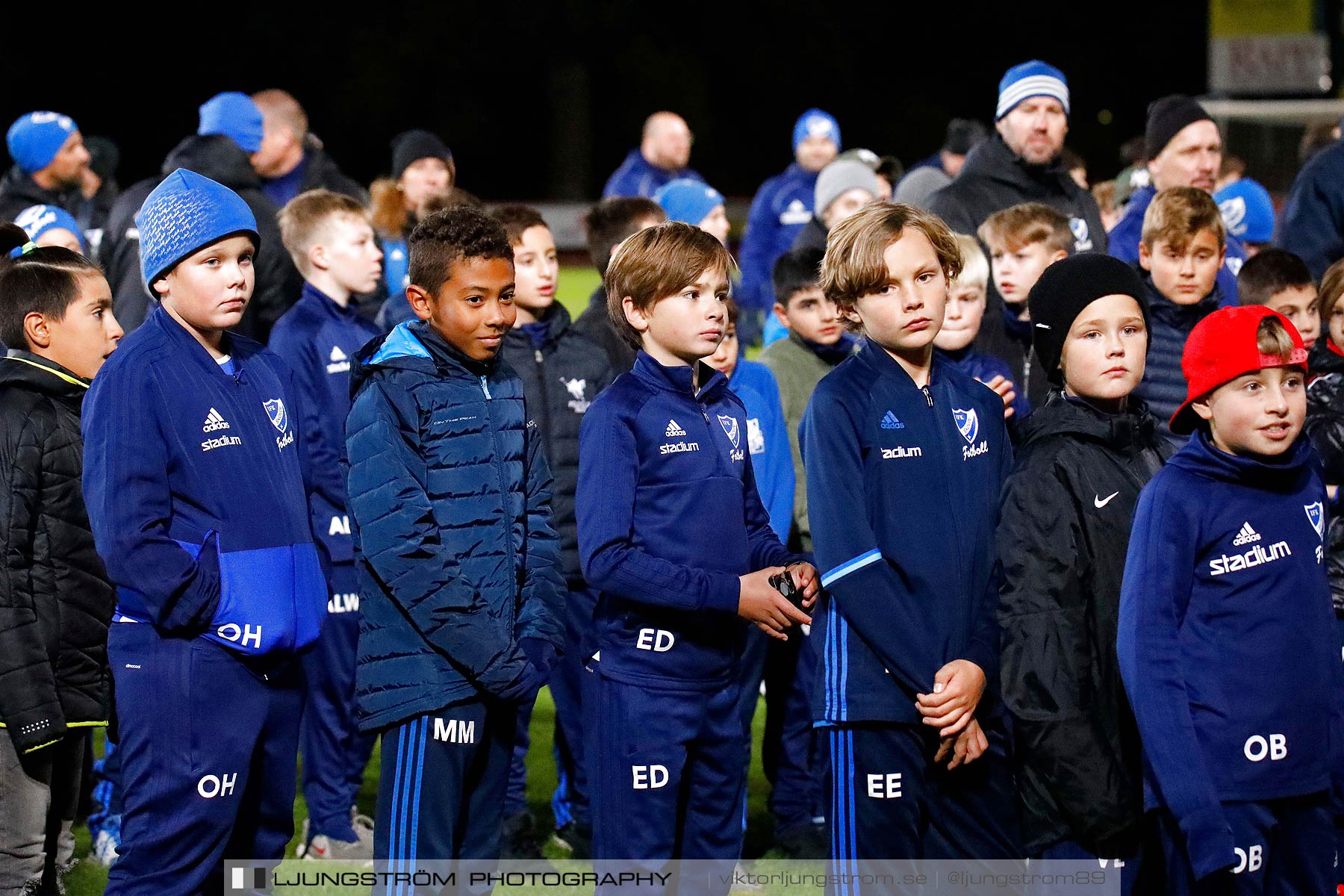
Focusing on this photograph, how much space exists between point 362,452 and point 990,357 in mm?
2421

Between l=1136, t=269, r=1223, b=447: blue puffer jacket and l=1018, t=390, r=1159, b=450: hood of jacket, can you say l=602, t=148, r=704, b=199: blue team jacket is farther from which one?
l=1018, t=390, r=1159, b=450: hood of jacket

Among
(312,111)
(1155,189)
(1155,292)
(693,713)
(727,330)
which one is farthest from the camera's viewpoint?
(312,111)

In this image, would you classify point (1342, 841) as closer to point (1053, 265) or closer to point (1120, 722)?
point (1120, 722)

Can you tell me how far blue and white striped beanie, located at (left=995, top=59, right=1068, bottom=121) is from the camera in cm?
711

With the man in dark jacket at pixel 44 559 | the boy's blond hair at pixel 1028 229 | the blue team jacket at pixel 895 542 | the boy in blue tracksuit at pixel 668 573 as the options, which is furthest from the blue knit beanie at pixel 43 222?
the blue team jacket at pixel 895 542

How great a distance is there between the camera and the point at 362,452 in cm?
416

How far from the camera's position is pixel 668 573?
4.16 metres

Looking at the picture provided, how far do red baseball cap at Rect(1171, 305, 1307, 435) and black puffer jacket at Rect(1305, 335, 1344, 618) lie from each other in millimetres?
1073

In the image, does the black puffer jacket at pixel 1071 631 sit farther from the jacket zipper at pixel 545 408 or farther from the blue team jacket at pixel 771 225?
the blue team jacket at pixel 771 225

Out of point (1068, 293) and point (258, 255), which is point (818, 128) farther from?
point (1068, 293)

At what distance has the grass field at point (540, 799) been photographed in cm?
541

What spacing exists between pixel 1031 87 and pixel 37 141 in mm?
5777

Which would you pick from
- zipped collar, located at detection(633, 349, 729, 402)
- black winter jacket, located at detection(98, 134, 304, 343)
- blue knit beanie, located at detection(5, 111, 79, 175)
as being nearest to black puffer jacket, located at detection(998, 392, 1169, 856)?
zipped collar, located at detection(633, 349, 729, 402)

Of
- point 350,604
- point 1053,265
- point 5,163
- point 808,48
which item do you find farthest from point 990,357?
point 808,48
